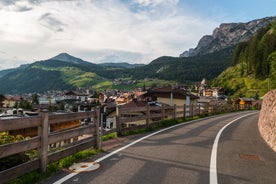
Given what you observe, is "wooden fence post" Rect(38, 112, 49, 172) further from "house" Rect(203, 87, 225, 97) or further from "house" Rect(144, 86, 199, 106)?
"house" Rect(203, 87, 225, 97)

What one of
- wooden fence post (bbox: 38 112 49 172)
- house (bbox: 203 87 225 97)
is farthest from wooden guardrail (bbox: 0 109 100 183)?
house (bbox: 203 87 225 97)

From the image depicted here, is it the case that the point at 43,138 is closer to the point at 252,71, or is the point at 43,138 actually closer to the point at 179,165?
the point at 179,165

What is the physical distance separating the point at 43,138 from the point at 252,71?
398 ft

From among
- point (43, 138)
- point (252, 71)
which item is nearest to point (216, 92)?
point (252, 71)

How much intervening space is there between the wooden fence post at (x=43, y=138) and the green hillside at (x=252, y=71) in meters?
87.2

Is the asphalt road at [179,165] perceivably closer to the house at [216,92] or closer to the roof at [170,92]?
the roof at [170,92]

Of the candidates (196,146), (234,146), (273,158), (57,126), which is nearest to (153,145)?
(196,146)

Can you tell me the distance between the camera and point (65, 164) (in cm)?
576

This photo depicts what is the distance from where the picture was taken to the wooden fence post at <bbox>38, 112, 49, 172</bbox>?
509cm

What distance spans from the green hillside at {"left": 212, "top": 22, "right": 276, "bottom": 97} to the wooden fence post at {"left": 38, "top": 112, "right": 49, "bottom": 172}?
87.2 m

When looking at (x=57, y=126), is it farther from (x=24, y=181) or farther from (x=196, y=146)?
(x=24, y=181)

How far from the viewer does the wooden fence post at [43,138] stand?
5.09m

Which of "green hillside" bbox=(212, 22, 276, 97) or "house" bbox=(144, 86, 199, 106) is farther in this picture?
"green hillside" bbox=(212, 22, 276, 97)

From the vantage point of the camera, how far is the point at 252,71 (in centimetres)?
11300
